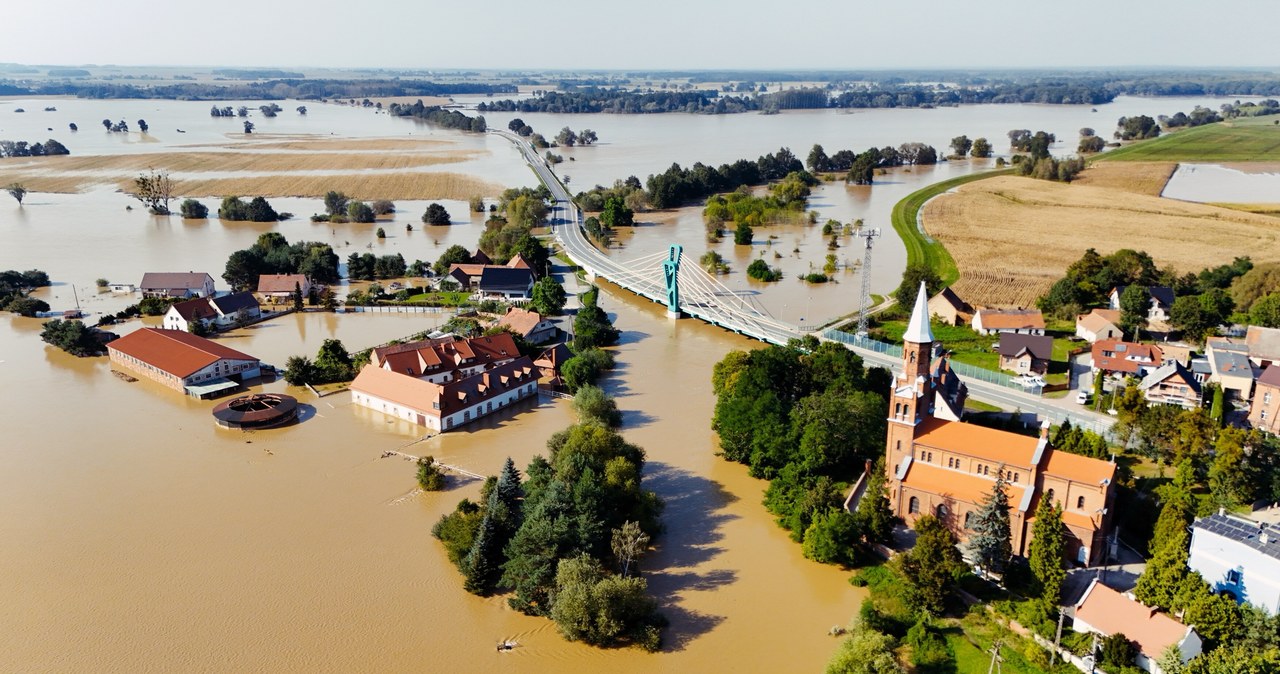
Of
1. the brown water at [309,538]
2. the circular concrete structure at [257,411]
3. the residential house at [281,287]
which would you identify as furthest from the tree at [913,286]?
the residential house at [281,287]

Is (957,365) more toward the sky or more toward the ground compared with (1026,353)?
more toward the ground

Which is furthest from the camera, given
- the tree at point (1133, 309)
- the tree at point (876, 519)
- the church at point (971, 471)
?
the tree at point (1133, 309)

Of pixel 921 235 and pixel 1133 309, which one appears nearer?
pixel 1133 309

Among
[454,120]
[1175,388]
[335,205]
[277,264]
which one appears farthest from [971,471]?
[454,120]

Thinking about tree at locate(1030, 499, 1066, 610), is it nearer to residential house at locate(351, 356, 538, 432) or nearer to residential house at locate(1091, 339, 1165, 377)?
residential house at locate(1091, 339, 1165, 377)

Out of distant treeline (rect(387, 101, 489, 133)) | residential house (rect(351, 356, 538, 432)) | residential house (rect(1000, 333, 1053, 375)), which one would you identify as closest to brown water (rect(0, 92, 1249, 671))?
residential house (rect(351, 356, 538, 432))

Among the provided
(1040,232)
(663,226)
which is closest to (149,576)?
(663,226)

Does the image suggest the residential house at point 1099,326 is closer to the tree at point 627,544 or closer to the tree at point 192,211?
the tree at point 627,544

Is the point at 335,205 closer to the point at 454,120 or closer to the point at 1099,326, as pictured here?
the point at 1099,326
